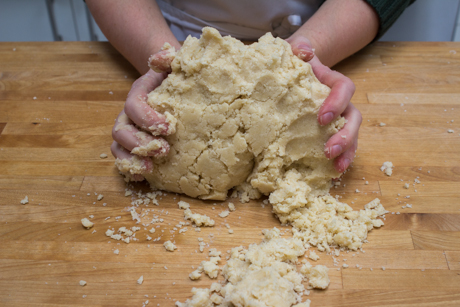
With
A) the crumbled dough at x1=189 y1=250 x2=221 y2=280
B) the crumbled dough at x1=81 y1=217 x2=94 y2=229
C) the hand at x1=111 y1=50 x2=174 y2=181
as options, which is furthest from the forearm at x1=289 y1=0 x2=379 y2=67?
the crumbled dough at x1=81 y1=217 x2=94 y2=229

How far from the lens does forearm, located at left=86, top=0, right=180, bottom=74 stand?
1581 millimetres

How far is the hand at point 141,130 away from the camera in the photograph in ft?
3.95

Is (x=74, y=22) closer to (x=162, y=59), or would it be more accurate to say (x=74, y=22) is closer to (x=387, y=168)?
(x=162, y=59)

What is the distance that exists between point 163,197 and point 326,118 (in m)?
0.55

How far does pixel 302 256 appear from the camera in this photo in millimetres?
1156

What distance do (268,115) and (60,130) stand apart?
32.6 inches

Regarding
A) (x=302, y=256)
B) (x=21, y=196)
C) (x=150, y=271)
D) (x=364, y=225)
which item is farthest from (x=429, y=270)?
(x=21, y=196)

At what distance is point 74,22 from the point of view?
2662mm

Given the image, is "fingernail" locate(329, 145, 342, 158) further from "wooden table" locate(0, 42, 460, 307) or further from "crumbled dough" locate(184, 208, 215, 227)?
"crumbled dough" locate(184, 208, 215, 227)

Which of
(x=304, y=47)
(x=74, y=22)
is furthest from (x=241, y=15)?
(x=74, y=22)

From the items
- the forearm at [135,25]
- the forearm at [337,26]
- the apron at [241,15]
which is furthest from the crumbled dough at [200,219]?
the apron at [241,15]

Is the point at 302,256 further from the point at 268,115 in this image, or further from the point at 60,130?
the point at 60,130

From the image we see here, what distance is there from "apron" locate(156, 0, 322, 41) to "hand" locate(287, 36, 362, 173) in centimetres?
41

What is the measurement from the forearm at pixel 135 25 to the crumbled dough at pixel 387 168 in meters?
0.84
